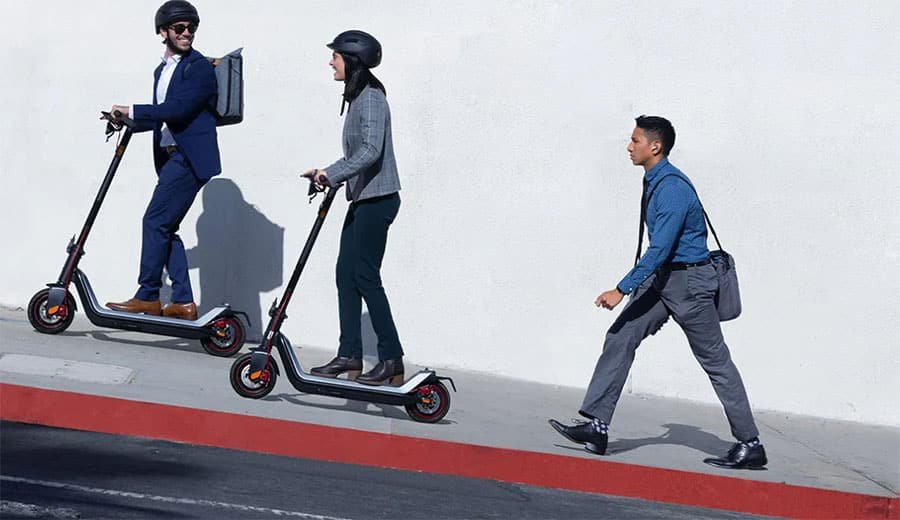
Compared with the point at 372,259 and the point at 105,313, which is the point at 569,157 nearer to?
the point at 372,259

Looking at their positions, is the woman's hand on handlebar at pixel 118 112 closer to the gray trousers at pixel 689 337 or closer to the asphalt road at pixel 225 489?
the asphalt road at pixel 225 489

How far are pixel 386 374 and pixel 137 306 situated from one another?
174cm

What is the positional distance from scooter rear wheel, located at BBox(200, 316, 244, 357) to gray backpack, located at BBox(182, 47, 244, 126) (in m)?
1.22

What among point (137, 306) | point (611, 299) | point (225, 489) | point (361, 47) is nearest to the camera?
point (225, 489)

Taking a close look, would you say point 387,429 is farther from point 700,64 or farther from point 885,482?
point 700,64

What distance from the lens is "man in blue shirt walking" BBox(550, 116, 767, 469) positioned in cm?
775

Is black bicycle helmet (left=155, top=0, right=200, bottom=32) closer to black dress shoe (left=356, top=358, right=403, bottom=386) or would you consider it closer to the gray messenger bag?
black dress shoe (left=356, top=358, right=403, bottom=386)

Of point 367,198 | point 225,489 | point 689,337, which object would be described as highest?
point 367,198

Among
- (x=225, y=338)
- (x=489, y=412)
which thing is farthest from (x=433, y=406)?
(x=225, y=338)

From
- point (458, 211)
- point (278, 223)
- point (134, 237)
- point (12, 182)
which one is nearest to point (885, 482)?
point (458, 211)

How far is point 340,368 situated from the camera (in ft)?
27.3

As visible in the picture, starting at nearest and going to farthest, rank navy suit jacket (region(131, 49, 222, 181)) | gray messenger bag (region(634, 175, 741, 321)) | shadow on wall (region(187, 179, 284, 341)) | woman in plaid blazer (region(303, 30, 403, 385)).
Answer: gray messenger bag (region(634, 175, 741, 321)), woman in plaid blazer (region(303, 30, 403, 385)), navy suit jacket (region(131, 49, 222, 181)), shadow on wall (region(187, 179, 284, 341))

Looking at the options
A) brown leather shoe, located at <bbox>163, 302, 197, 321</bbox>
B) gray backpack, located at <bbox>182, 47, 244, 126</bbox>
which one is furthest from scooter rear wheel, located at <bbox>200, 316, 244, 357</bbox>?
gray backpack, located at <bbox>182, 47, 244, 126</bbox>

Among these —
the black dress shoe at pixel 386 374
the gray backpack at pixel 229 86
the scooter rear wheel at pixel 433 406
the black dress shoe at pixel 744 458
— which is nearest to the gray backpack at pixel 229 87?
the gray backpack at pixel 229 86
